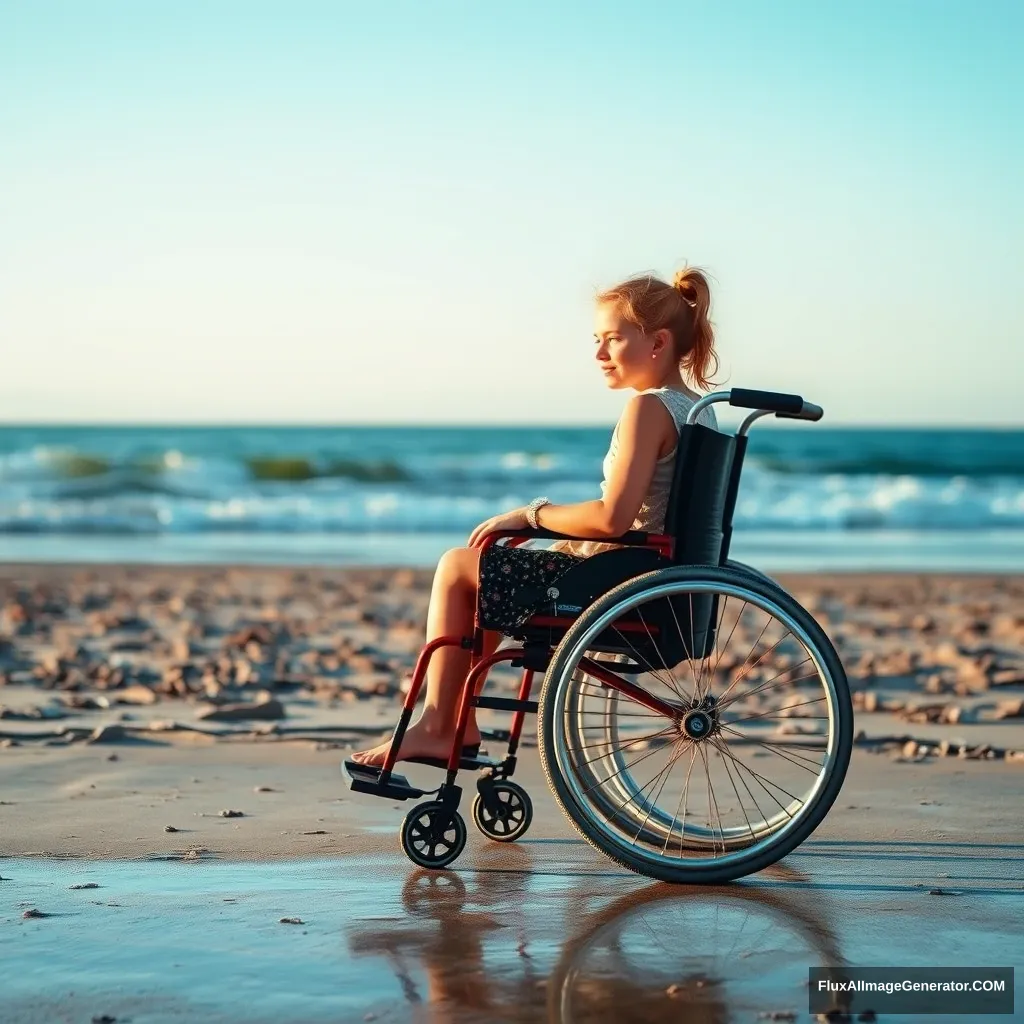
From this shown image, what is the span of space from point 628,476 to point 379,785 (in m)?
0.96

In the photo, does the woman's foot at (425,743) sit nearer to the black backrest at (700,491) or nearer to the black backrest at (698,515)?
the black backrest at (698,515)

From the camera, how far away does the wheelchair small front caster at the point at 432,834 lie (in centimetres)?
346

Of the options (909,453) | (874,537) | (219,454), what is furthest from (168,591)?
(909,453)

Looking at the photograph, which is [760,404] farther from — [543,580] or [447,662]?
[447,662]

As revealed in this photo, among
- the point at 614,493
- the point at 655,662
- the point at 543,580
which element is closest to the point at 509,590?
the point at 543,580

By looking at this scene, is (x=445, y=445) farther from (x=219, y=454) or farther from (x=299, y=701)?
(x=299, y=701)

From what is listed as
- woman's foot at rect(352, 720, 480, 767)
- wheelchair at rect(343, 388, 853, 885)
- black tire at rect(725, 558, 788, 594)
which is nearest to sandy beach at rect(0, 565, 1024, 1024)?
wheelchair at rect(343, 388, 853, 885)

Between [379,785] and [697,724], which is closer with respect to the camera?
[697,724]

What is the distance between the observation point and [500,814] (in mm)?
3850

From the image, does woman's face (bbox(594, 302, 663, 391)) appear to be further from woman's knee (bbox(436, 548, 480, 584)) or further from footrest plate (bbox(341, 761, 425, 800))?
footrest plate (bbox(341, 761, 425, 800))

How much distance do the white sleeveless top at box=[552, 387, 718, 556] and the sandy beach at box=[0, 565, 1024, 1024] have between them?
2.76 ft

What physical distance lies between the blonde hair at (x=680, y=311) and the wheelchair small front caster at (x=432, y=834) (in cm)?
128

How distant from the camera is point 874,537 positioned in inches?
753

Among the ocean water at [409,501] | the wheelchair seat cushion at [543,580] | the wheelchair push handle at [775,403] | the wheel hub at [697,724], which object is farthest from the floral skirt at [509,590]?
the ocean water at [409,501]
